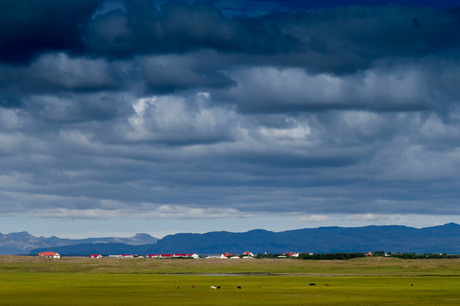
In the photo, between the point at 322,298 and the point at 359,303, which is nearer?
the point at 359,303

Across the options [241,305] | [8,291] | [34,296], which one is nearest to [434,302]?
[241,305]

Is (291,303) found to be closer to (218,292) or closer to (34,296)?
(218,292)

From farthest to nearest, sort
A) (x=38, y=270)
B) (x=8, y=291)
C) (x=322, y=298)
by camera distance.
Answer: (x=38, y=270) < (x=8, y=291) < (x=322, y=298)

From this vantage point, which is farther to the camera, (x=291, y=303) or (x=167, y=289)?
(x=167, y=289)

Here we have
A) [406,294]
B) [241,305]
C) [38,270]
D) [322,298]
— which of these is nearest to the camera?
[241,305]

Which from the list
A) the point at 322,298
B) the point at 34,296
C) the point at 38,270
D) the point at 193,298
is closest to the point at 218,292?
the point at 193,298

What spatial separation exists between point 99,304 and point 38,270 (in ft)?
420

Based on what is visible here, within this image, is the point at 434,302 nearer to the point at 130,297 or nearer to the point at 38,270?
the point at 130,297

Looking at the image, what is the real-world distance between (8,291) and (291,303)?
1735 inches

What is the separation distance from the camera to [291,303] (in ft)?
252

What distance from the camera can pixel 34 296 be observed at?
89.6 metres

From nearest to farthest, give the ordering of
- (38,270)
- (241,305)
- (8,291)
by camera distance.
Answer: (241,305) → (8,291) → (38,270)

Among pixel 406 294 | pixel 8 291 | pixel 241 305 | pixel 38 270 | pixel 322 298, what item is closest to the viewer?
pixel 241 305

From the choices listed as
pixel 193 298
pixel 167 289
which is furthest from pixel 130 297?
pixel 167 289
